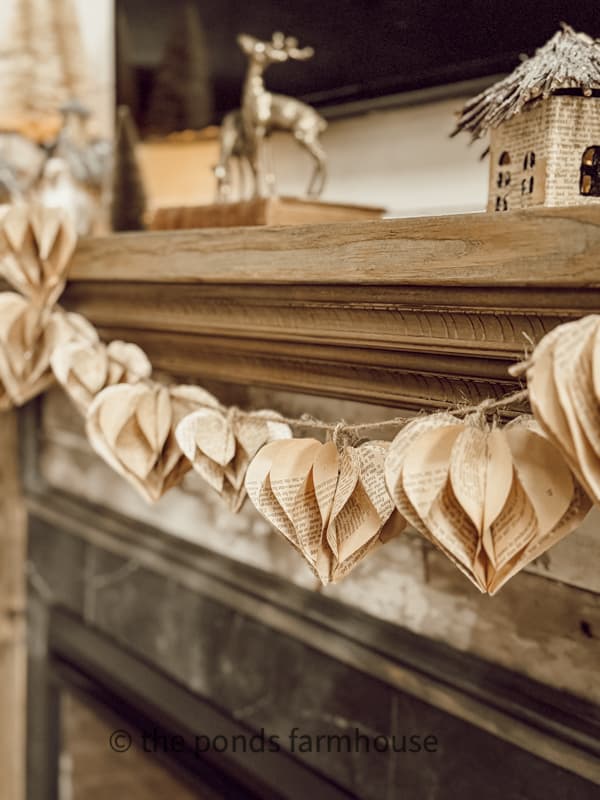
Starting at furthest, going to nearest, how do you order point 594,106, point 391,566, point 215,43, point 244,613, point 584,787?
point 215,43
point 244,613
point 391,566
point 584,787
point 594,106

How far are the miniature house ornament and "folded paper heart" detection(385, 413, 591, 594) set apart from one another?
0.66 ft

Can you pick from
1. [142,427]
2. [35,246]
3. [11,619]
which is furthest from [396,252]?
[11,619]

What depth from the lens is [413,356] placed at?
681 millimetres

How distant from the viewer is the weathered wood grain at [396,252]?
52cm

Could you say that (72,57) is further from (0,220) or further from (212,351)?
(212,351)

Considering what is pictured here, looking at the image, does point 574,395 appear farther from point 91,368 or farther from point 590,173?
point 91,368

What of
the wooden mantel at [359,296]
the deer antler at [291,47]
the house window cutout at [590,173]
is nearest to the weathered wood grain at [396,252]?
the wooden mantel at [359,296]

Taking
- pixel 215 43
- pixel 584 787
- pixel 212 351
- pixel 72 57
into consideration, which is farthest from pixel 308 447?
pixel 72 57

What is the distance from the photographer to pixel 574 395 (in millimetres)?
468

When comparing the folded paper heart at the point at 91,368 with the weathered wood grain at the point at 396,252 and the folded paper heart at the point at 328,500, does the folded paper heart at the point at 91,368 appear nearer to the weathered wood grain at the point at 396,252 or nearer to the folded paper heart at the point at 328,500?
the weathered wood grain at the point at 396,252

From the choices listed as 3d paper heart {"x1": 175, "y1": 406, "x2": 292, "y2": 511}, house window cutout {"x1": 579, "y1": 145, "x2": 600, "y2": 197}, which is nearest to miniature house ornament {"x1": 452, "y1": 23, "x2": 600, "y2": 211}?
house window cutout {"x1": 579, "y1": 145, "x2": 600, "y2": 197}

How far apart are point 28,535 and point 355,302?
1.10 metres

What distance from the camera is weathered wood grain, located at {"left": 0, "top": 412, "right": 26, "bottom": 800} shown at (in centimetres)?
156

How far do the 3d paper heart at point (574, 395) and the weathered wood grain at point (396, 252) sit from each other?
0.20 feet
